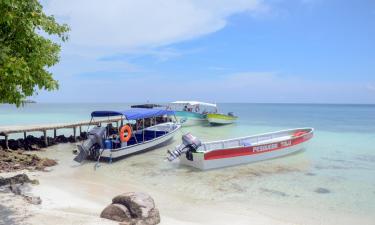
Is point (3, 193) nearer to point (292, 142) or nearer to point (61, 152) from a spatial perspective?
point (61, 152)

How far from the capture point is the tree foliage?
577 centimetres

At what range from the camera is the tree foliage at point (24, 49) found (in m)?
5.77

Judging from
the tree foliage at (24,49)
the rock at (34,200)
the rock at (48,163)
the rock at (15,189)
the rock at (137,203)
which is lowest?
the rock at (48,163)

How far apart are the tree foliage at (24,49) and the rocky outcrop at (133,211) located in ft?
9.71

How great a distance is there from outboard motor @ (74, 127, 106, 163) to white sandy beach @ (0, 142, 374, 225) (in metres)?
2.93

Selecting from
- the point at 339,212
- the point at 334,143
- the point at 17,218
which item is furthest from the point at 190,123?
the point at 17,218

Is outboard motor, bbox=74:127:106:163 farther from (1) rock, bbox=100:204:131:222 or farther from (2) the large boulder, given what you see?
(1) rock, bbox=100:204:131:222

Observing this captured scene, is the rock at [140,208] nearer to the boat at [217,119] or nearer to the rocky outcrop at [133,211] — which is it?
the rocky outcrop at [133,211]

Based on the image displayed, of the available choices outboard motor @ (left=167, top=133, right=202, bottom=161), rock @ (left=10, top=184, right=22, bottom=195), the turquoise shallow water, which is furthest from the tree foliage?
outboard motor @ (left=167, top=133, right=202, bottom=161)

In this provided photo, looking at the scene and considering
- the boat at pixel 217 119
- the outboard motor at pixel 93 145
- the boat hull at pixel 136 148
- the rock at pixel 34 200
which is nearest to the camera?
the rock at pixel 34 200

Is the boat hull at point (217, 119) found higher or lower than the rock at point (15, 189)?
higher

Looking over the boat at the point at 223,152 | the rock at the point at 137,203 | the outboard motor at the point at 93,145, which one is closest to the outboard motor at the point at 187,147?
the boat at the point at 223,152

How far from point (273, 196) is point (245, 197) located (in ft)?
2.96

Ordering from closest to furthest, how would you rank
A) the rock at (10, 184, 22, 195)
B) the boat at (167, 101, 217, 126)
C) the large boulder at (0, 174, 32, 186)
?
the rock at (10, 184, 22, 195), the large boulder at (0, 174, 32, 186), the boat at (167, 101, 217, 126)
